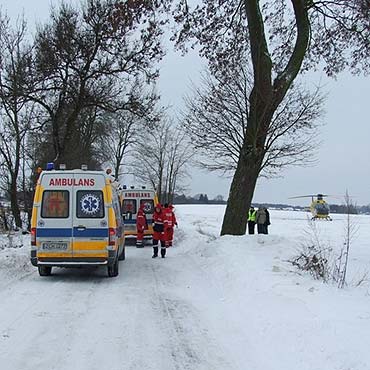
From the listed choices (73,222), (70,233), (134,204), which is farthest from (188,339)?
(134,204)

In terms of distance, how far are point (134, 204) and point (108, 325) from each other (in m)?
16.7

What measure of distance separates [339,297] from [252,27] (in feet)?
37.7

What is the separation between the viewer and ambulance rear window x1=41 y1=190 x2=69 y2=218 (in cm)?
1274

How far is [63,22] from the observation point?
26.2 metres

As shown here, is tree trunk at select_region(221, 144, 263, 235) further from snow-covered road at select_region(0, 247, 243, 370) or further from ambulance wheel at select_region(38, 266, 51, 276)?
ambulance wheel at select_region(38, 266, 51, 276)

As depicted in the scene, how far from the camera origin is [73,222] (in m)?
12.7

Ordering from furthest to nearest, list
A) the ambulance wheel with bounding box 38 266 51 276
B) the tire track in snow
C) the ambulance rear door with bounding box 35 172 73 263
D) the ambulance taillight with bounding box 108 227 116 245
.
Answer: the ambulance wheel with bounding box 38 266 51 276, the ambulance taillight with bounding box 108 227 116 245, the ambulance rear door with bounding box 35 172 73 263, the tire track in snow

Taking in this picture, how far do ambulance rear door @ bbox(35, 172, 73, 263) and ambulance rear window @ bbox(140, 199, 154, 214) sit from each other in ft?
37.7

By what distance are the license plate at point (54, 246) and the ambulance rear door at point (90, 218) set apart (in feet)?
0.80

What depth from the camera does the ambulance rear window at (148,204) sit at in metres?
24.4

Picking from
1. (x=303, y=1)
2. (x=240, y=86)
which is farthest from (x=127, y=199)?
(x=303, y=1)

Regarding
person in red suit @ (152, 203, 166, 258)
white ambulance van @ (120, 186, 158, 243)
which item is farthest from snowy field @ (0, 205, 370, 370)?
white ambulance van @ (120, 186, 158, 243)

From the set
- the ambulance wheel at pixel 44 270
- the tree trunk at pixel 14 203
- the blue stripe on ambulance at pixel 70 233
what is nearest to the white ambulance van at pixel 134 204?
the tree trunk at pixel 14 203

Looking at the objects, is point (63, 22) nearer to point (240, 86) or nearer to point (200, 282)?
point (240, 86)
